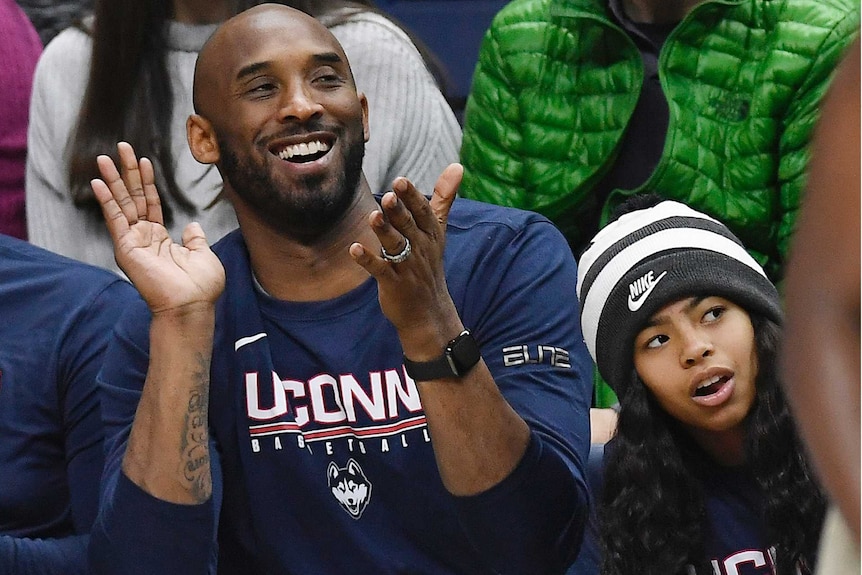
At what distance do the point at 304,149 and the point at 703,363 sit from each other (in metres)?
0.73

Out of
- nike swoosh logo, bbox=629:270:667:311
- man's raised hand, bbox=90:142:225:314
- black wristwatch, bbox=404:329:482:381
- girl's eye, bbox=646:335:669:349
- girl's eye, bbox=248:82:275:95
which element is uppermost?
girl's eye, bbox=248:82:275:95

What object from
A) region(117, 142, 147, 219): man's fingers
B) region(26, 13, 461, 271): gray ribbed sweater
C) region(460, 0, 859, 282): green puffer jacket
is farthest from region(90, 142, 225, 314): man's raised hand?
region(460, 0, 859, 282): green puffer jacket

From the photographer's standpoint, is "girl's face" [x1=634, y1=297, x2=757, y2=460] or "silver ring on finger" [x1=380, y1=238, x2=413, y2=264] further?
"girl's face" [x1=634, y1=297, x2=757, y2=460]

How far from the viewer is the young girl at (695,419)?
7.51 ft

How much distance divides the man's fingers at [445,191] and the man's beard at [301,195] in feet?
1.34

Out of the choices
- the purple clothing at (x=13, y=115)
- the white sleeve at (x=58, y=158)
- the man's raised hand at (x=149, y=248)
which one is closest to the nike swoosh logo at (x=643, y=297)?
the man's raised hand at (x=149, y=248)

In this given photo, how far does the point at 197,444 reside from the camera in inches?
89.4

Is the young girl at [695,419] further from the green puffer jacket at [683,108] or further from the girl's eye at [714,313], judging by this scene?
the green puffer jacket at [683,108]

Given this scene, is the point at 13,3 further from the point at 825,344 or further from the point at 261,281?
the point at 825,344

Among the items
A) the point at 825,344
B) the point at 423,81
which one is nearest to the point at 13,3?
the point at 423,81

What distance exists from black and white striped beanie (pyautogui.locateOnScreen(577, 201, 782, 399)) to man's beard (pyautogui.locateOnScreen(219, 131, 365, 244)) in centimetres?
45

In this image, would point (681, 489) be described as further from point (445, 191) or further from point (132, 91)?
point (132, 91)

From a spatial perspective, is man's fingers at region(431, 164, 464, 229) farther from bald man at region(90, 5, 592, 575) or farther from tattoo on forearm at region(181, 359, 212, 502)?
tattoo on forearm at region(181, 359, 212, 502)

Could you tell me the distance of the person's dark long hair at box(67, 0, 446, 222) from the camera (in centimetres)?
299
